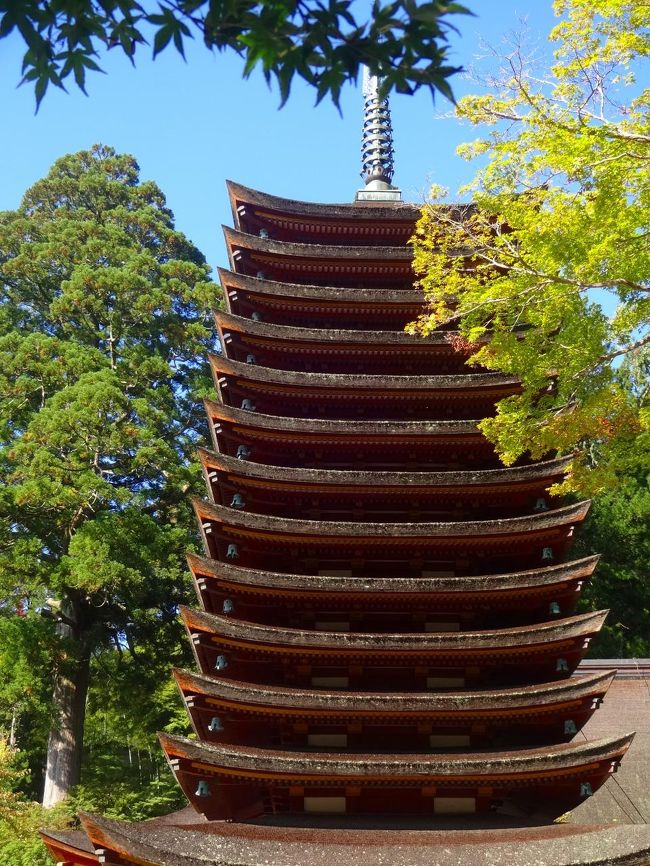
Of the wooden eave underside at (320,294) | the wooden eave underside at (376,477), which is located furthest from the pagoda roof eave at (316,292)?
the wooden eave underside at (376,477)

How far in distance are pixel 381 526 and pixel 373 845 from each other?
14.9 feet

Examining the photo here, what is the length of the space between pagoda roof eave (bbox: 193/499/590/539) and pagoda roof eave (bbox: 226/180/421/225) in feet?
22.8

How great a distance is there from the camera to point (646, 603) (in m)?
24.6

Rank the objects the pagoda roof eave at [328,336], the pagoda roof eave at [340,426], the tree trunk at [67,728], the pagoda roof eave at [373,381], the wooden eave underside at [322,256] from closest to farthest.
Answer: the pagoda roof eave at [340,426], the pagoda roof eave at [373,381], the pagoda roof eave at [328,336], the wooden eave underside at [322,256], the tree trunk at [67,728]

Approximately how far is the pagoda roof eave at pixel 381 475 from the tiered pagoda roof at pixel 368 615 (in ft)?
0.12

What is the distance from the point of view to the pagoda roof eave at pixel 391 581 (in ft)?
36.1

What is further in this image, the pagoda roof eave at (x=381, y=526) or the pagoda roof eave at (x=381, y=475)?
the pagoda roof eave at (x=381, y=475)

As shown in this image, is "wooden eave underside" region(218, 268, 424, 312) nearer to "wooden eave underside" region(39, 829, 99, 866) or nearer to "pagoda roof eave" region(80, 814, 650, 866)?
"pagoda roof eave" region(80, 814, 650, 866)

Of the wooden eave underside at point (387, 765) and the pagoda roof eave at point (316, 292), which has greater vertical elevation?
the pagoda roof eave at point (316, 292)

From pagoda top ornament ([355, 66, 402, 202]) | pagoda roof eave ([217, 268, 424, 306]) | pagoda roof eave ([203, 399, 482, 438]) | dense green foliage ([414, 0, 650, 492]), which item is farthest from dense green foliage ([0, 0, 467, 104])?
pagoda top ornament ([355, 66, 402, 202])

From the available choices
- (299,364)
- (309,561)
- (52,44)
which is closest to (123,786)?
(309,561)

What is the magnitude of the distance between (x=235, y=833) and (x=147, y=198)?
25411 millimetres

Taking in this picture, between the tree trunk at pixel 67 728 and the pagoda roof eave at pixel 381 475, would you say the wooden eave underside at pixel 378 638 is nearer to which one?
the pagoda roof eave at pixel 381 475

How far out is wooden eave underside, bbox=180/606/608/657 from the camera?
10438 millimetres
